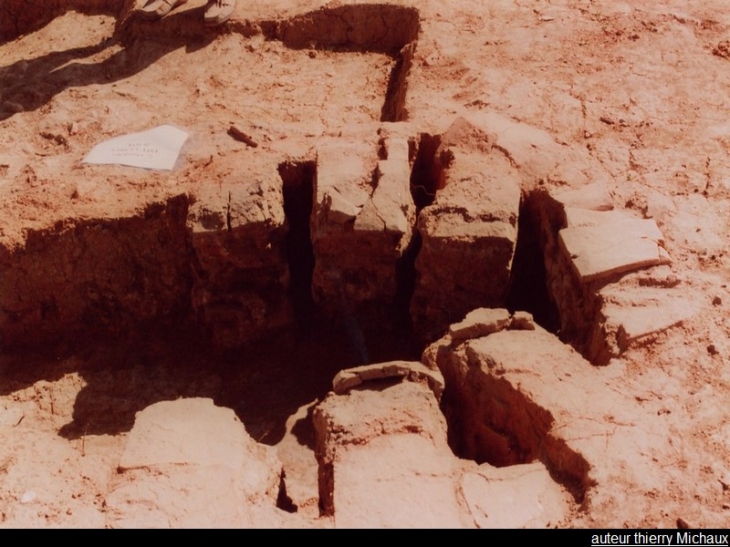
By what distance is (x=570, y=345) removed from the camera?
128 inches

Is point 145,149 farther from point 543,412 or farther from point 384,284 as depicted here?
point 543,412

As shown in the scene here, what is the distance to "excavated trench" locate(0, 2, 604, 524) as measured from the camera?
3939 mm

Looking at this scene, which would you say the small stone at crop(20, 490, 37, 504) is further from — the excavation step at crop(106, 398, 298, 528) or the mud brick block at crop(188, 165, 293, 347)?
the mud brick block at crop(188, 165, 293, 347)

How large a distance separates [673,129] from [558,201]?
1.15m

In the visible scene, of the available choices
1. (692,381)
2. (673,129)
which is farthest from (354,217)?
(673,129)

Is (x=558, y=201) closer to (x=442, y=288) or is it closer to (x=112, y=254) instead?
(x=442, y=288)

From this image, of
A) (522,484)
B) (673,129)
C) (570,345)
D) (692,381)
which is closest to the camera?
(522,484)

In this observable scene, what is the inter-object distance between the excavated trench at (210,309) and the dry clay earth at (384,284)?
17 mm

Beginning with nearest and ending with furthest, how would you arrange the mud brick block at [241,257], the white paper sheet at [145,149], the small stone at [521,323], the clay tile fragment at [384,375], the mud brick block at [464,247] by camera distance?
1. the clay tile fragment at [384,375]
2. the small stone at [521,323]
3. the mud brick block at [464,247]
4. the mud brick block at [241,257]
5. the white paper sheet at [145,149]

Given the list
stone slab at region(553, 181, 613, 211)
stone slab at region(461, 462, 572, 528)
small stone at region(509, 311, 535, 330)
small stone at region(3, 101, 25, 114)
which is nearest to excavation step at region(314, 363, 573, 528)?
stone slab at region(461, 462, 572, 528)

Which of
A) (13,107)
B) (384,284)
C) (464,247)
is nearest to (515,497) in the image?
(464,247)

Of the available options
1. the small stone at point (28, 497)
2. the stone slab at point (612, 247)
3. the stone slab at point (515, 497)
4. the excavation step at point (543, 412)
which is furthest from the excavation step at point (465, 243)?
the small stone at point (28, 497)

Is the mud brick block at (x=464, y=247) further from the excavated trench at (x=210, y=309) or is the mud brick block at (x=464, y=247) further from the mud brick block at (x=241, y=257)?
the mud brick block at (x=241, y=257)

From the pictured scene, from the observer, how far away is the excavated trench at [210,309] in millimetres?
3939
